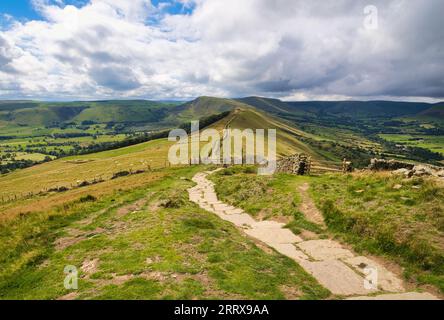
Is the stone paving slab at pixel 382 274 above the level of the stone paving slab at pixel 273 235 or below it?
above

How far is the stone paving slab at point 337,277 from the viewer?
36.2 ft

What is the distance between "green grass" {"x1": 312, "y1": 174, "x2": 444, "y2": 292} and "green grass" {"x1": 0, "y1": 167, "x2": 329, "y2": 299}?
186 inches

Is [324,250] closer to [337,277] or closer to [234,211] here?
[337,277]

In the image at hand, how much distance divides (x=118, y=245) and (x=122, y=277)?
3.59 metres

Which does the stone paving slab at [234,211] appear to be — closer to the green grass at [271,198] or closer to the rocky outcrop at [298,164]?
the green grass at [271,198]

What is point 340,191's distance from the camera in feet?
71.9

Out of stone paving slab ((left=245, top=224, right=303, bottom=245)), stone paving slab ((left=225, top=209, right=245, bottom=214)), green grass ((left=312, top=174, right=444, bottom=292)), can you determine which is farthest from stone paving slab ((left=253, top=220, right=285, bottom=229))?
stone paving slab ((left=225, top=209, right=245, bottom=214))

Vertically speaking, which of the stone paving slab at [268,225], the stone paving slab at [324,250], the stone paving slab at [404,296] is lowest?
the stone paving slab at [268,225]

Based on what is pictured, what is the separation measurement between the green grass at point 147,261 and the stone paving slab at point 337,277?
1.88ft

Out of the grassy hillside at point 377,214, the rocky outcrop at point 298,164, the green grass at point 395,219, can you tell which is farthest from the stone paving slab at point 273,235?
the rocky outcrop at point 298,164

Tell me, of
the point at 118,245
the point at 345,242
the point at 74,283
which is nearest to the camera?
the point at 74,283
